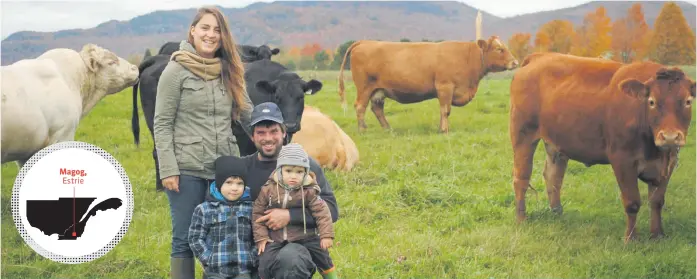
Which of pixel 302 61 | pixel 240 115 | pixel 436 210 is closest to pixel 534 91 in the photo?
pixel 436 210

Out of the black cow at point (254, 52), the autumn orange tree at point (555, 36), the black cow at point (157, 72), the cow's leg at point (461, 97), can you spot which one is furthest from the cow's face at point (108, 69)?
the autumn orange tree at point (555, 36)

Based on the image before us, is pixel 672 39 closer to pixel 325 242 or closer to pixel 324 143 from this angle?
pixel 324 143

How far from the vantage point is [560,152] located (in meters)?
6.43

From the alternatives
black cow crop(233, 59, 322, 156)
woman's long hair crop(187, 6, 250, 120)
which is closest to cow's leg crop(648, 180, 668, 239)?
black cow crop(233, 59, 322, 156)

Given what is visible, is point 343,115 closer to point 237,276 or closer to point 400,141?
point 400,141

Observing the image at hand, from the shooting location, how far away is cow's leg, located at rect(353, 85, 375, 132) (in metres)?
12.8

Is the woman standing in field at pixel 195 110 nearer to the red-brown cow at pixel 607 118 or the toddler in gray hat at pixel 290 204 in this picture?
the toddler in gray hat at pixel 290 204

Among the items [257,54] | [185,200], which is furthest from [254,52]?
[185,200]

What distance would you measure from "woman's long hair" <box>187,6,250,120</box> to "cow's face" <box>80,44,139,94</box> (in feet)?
13.9

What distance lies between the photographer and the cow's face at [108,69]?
795 centimetres

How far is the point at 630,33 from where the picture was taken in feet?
48.7

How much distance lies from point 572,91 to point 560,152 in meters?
0.57

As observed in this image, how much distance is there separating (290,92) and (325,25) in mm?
13942

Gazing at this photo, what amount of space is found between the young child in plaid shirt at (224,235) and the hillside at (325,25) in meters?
4.77
